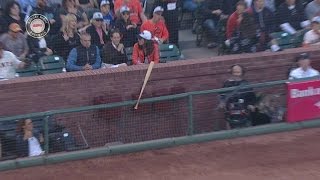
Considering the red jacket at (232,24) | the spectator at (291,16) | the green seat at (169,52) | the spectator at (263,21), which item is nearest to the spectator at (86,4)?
the green seat at (169,52)

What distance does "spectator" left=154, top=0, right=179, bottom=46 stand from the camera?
1219 centimetres

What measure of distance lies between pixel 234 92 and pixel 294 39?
247 cm

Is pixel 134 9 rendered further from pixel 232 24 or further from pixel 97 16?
pixel 232 24

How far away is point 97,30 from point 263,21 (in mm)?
3016

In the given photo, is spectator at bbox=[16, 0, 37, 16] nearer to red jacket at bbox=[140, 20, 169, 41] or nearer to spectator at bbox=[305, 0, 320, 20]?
red jacket at bbox=[140, 20, 169, 41]

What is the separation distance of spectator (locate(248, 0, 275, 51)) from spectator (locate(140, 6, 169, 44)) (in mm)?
1590

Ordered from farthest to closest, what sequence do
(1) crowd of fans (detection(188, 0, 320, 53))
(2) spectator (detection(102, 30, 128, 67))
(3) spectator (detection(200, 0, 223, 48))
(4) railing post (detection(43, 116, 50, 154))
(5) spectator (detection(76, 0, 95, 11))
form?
1. (3) spectator (detection(200, 0, 223, 48))
2. (5) spectator (detection(76, 0, 95, 11))
3. (1) crowd of fans (detection(188, 0, 320, 53))
4. (2) spectator (detection(102, 30, 128, 67))
5. (4) railing post (detection(43, 116, 50, 154))

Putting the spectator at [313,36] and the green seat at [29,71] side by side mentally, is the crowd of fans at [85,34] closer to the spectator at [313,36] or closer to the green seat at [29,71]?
the green seat at [29,71]

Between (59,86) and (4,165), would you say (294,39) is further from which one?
(4,165)

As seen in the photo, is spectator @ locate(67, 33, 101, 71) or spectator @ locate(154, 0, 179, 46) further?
spectator @ locate(154, 0, 179, 46)

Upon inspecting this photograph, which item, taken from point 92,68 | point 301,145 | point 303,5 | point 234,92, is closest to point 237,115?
point 234,92

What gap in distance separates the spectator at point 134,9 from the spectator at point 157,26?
288 mm

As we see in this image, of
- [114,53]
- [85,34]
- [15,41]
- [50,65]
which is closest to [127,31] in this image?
[114,53]
